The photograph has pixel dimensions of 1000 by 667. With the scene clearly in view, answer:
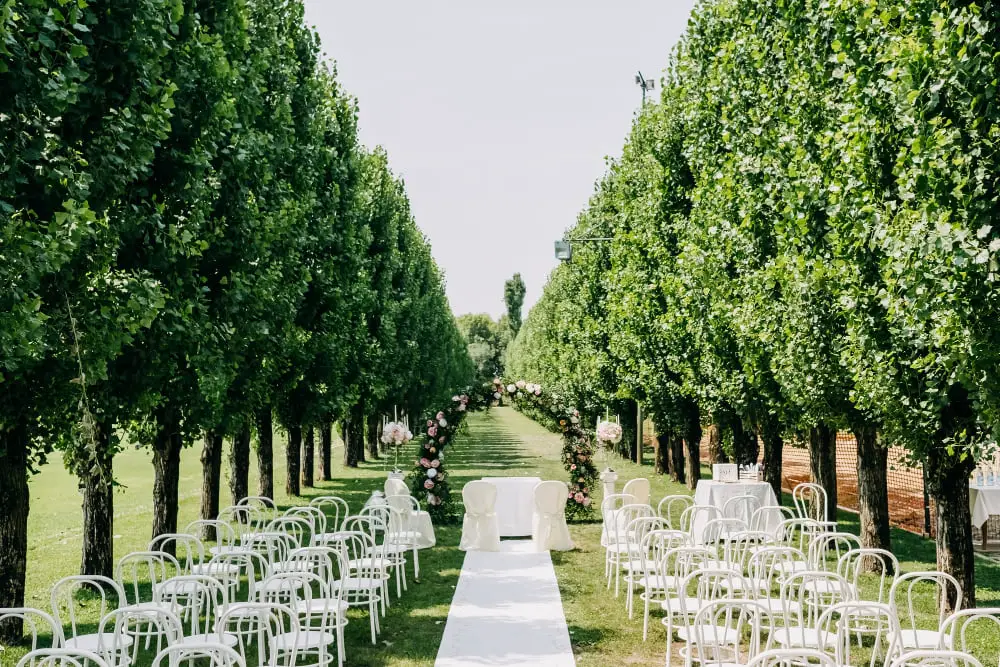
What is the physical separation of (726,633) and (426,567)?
7.95 m

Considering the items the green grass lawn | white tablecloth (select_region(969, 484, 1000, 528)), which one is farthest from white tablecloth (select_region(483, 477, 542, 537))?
white tablecloth (select_region(969, 484, 1000, 528))

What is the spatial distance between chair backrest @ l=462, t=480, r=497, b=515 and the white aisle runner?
2.47ft

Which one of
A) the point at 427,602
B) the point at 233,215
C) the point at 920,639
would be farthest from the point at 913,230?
the point at 233,215

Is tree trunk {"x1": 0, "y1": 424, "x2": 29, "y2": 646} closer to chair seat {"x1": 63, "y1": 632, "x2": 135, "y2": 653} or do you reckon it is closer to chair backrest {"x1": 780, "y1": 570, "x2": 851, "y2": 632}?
chair seat {"x1": 63, "y1": 632, "x2": 135, "y2": 653}

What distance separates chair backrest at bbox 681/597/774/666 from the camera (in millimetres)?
6047

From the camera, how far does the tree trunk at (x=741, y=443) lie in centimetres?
1844

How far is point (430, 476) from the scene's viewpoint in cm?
1836

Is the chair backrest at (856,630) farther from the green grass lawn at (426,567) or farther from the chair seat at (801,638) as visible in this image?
the green grass lawn at (426,567)

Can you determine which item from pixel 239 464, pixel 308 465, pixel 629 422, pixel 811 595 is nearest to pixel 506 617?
pixel 811 595

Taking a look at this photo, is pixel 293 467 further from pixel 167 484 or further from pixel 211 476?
pixel 167 484

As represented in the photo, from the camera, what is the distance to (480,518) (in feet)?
51.3

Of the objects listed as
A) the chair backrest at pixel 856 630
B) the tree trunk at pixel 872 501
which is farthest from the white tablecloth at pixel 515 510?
the chair backrest at pixel 856 630

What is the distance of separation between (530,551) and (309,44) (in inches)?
442

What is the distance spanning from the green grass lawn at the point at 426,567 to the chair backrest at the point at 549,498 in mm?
820
